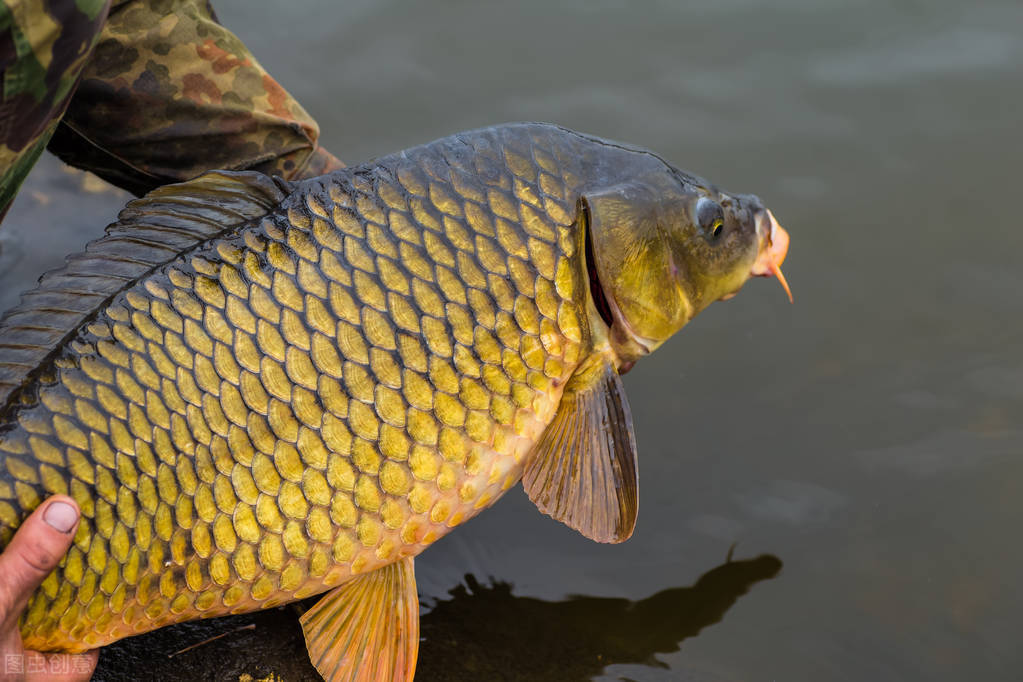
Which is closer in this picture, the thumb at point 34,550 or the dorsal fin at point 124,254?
the thumb at point 34,550

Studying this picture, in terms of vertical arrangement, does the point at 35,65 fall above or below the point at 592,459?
above

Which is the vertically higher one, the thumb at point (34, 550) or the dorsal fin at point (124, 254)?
the dorsal fin at point (124, 254)

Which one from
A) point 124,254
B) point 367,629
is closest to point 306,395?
point 124,254

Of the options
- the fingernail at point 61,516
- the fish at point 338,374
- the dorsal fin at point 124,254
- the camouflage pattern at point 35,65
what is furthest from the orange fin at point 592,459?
the camouflage pattern at point 35,65

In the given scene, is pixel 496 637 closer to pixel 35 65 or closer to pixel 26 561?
pixel 26 561

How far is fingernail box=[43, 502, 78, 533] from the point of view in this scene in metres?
2.05

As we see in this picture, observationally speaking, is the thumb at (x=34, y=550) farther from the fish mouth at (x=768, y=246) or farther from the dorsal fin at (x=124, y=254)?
the fish mouth at (x=768, y=246)

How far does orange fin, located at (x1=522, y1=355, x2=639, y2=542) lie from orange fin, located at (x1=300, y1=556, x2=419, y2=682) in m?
0.42

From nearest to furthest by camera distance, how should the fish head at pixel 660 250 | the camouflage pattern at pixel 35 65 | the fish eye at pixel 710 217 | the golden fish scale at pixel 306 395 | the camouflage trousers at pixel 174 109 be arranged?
the camouflage pattern at pixel 35 65, the golden fish scale at pixel 306 395, the fish head at pixel 660 250, the fish eye at pixel 710 217, the camouflage trousers at pixel 174 109

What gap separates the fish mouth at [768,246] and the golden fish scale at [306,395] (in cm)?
64

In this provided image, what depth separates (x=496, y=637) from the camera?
296 cm

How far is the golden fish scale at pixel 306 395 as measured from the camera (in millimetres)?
2184

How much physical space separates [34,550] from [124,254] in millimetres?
717

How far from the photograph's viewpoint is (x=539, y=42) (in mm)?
5051
